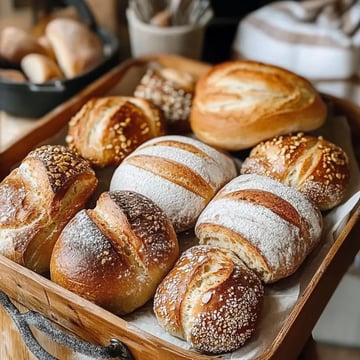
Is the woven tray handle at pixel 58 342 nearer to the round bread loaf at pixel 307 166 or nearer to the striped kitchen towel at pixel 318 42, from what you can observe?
the round bread loaf at pixel 307 166

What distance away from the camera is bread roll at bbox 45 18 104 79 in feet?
4.17

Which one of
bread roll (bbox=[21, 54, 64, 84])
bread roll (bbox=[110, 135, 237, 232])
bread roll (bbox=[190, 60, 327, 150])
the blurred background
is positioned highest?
bread roll (bbox=[190, 60, 327, 150])

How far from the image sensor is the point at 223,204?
87 centimetres

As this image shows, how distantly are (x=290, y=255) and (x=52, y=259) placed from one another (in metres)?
0.29

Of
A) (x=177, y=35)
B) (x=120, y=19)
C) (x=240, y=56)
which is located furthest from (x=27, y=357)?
(x=120, y=19)

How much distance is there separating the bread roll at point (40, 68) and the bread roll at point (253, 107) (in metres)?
0.32

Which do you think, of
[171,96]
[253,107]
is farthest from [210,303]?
[171,96]

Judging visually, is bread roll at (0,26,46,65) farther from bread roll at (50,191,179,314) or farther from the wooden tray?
bread roll at (50,191,179,314)

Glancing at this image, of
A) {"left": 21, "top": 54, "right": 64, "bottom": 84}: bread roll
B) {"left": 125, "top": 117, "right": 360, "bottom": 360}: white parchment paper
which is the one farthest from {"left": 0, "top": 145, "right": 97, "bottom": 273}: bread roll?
{"left": 21, "top": 54, "right": 64, "bottom": 84}: bread roll

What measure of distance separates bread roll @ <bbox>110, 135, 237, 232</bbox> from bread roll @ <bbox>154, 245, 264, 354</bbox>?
0.42ft

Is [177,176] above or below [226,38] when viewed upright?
above

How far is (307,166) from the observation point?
96 centimetres

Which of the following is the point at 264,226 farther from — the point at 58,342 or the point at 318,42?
the point at 318,42

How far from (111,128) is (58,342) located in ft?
1.28
